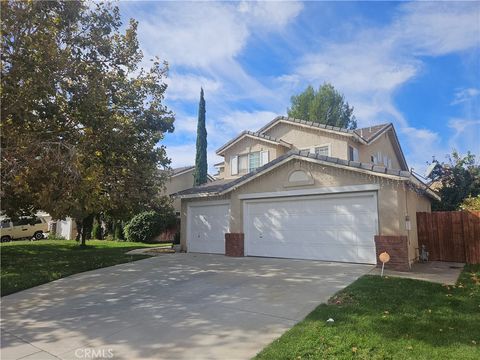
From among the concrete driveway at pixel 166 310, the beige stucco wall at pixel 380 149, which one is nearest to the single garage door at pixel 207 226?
the concrete driveway at pixel 166 310

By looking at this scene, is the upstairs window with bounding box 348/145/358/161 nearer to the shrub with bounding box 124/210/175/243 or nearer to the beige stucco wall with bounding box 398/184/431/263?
the beige stucco wall with bounding box 398/184/431/263

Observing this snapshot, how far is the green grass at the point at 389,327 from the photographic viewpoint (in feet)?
15.5

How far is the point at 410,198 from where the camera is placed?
1317cm

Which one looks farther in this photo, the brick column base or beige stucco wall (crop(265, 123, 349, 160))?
beige stucco wall (crop(265, 123, 349, 160))

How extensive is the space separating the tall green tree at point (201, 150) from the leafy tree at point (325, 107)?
1157 centimetres

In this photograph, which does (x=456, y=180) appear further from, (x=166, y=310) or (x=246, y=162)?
(x=166, y=310)

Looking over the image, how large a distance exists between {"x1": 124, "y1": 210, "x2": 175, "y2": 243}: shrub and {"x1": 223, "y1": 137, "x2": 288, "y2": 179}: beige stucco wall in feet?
22.3

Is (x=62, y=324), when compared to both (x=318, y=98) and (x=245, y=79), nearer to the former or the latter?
(x=245, y=79)

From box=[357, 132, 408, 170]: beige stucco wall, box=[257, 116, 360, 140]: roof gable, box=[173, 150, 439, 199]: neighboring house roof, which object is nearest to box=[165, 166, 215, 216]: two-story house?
box=[257, 116, 360, 140]: roof gable

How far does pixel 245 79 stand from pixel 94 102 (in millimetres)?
7287

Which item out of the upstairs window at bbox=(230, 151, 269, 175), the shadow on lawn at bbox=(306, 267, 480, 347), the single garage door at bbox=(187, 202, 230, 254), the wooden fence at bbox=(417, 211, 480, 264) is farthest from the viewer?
the upstairs window at bbox=(230, 151, 269, 175)

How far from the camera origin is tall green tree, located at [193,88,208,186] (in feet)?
102

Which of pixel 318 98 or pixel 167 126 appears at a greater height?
pixel 318 98

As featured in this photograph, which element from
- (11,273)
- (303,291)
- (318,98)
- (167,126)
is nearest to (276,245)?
(303,291)
